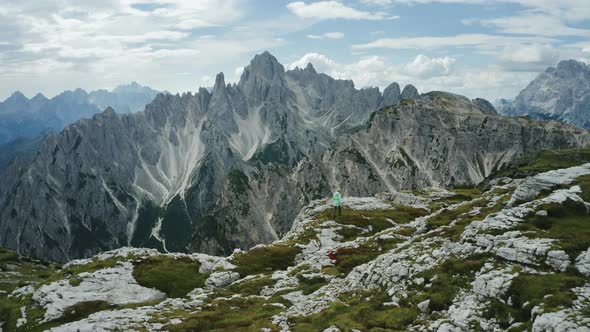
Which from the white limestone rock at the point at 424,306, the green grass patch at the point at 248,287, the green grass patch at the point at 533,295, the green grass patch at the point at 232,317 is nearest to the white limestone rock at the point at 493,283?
the green grass patch at the point at 533,295

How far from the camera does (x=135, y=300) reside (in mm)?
58344

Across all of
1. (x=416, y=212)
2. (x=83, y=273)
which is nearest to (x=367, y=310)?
(x=83, y=273)

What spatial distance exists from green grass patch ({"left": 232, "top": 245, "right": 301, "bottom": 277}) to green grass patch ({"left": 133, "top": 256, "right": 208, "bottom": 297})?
6992mm

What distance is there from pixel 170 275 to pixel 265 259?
17210 millimetres

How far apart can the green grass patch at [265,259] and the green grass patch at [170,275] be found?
6992 mm

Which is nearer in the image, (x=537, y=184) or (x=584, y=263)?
(x=584, y=263)

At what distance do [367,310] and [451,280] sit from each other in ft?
25.5

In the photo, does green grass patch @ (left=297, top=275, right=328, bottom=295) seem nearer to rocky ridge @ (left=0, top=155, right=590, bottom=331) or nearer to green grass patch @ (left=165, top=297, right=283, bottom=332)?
rocky ridge @ (left=0, top=155, right=590, bottom=331)

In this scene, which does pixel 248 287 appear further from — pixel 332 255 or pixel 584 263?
pixel 584 263

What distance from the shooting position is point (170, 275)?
66125mm

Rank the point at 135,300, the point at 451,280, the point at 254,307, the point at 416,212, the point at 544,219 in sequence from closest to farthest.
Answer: the point at 451,280
the point at 544,219
the point at 254,307
the point at 135,300
the point at 416,212

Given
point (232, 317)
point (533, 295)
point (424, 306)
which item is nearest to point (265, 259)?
point (232, 317)

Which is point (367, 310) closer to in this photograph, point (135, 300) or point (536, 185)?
point (536, 185)

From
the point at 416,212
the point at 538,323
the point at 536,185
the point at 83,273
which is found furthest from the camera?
the point at 416,212
